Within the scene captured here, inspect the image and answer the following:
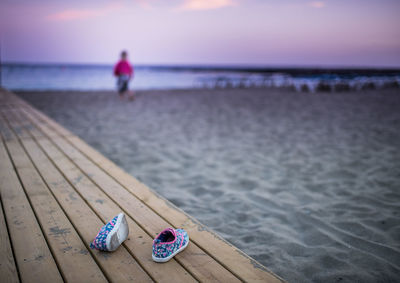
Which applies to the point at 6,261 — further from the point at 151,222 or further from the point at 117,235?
the point at 151,222

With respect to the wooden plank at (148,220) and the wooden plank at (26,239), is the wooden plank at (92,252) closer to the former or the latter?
the wooden plank at (26,239)

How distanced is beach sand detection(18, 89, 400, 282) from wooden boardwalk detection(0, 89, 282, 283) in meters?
0.65

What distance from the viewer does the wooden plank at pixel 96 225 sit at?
1.25 meters

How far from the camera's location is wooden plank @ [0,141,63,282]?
1209 mm

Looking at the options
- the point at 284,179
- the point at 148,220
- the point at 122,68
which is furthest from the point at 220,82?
the point at 148,220

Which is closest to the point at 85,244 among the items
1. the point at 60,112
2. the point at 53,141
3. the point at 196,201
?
the point at 196,201

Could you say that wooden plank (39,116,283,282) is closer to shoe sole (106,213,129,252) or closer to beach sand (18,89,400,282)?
shoe sole (106,213,129,252)

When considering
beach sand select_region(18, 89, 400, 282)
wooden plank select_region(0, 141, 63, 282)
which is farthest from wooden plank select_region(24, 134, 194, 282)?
beach sand select_region(18, 89, 400, 282)

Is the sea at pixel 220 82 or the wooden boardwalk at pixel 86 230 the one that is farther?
the sea at pixel 220 82

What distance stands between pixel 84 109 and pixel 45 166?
6179 mm

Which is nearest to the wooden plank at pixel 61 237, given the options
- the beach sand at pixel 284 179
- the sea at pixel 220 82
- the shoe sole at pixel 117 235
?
the shoe sole at pixel 117 235

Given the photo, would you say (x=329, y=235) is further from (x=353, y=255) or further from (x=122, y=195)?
(x=122, y=195)

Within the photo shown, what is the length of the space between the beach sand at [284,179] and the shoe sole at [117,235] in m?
0.98

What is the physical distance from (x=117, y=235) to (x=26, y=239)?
54cm
